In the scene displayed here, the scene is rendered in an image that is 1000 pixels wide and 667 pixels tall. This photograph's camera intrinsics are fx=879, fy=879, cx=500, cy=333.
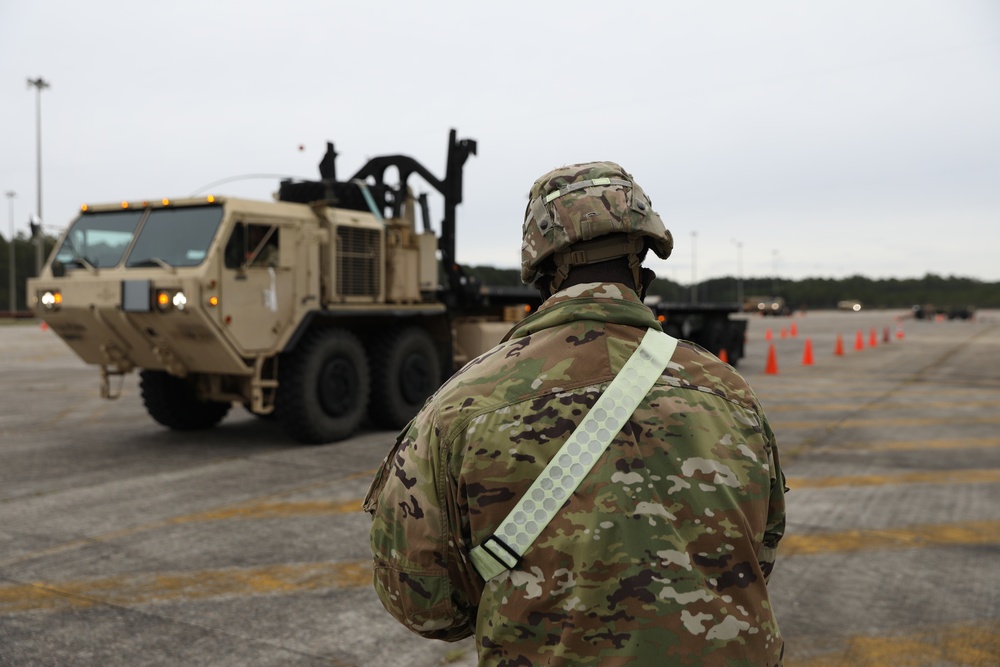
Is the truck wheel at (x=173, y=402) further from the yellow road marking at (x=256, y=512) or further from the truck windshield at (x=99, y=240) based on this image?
the yellow road marking at (x=256, y=512)

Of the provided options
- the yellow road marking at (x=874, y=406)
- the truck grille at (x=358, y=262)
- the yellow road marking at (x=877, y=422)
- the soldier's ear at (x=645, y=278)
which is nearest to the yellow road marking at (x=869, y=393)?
the yellow road marking at (x=874, y=406)

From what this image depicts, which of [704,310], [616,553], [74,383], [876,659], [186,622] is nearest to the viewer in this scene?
[616,553]

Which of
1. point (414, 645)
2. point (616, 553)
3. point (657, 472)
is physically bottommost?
point (414, 645)

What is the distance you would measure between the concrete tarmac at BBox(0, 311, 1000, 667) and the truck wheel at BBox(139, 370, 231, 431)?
0.25 m

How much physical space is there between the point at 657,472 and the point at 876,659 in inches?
105

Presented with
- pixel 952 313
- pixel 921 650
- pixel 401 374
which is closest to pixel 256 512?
pixel 401 374

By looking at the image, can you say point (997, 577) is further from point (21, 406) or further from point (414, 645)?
point (21, 406)

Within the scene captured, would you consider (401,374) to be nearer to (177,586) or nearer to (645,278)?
(177,586)

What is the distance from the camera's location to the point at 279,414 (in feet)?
28.0

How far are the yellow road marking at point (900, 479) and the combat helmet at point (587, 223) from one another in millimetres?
5632

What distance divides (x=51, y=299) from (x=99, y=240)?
0.71m

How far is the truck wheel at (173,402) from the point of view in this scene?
952 centimetres

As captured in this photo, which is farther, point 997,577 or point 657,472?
point 997,577

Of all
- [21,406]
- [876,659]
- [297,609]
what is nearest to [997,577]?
[876,659]
